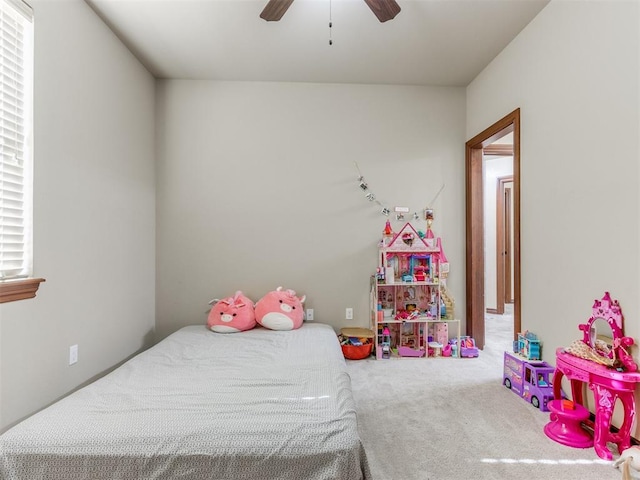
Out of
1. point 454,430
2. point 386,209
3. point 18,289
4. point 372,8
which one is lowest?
point 454,430

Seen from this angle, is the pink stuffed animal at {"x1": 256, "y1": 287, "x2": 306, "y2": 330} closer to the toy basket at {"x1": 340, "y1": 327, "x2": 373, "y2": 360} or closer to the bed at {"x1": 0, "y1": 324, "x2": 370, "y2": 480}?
the toy basket at {"x1": 340, "y1": 327, "x2": 373, "y2": 360}

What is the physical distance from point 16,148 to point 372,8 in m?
2.04

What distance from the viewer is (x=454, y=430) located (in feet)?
6.38

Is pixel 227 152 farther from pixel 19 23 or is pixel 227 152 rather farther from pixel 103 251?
pixel 19 23

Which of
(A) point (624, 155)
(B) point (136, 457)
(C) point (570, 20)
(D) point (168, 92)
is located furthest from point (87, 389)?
(C) point (570, 20)

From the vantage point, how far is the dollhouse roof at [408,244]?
3227 millimetres

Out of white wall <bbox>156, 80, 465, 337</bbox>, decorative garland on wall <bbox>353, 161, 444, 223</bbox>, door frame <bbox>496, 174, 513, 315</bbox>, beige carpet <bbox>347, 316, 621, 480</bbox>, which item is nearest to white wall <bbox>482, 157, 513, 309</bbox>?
door frame <bbox>496, 174, 513, 315</bbox>

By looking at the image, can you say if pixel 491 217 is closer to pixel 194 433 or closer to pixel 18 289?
pixel 194 433

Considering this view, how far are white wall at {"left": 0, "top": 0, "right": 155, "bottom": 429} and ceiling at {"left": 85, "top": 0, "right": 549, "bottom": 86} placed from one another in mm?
335

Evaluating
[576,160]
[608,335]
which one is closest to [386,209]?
[576,160]

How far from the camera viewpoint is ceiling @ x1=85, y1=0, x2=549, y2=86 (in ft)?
7.53

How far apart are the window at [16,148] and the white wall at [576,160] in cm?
311

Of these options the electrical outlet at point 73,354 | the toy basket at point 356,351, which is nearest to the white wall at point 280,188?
the toy basket at point 356,351

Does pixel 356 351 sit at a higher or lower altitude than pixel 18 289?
lower
